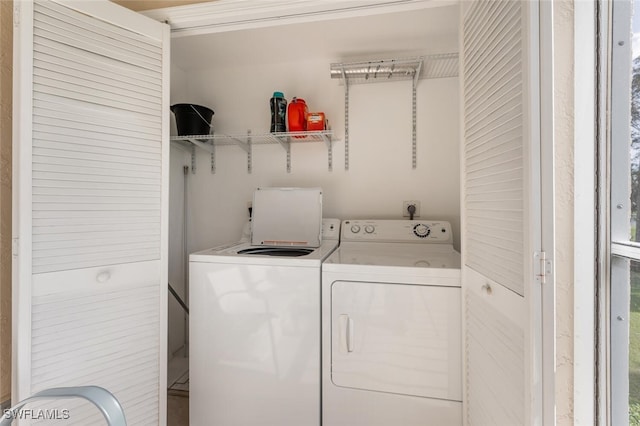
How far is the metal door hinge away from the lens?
69 cm

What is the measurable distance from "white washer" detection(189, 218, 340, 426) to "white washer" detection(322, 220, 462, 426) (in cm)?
9

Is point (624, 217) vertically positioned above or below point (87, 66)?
below

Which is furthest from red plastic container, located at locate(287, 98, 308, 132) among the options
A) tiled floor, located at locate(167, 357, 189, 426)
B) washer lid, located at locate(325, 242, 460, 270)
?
tiled floor, located at locate(167, 357, 189, 426)

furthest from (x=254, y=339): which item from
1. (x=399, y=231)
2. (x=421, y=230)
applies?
(x=421, y=230)

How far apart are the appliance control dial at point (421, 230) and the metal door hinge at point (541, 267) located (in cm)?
111

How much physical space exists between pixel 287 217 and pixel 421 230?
957mm

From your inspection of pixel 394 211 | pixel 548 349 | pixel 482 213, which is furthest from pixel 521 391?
pixel 394 211

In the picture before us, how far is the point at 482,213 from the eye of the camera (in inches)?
40.3

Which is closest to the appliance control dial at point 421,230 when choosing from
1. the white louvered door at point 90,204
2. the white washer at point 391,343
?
the white washer at point 391,343

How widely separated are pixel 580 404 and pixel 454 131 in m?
1.63

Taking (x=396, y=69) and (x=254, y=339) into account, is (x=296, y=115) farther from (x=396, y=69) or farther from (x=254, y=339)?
(x=254, y=339)

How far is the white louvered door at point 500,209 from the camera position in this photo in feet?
2.33

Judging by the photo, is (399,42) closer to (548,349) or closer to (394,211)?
(394,211)

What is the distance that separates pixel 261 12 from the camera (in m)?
1.37
